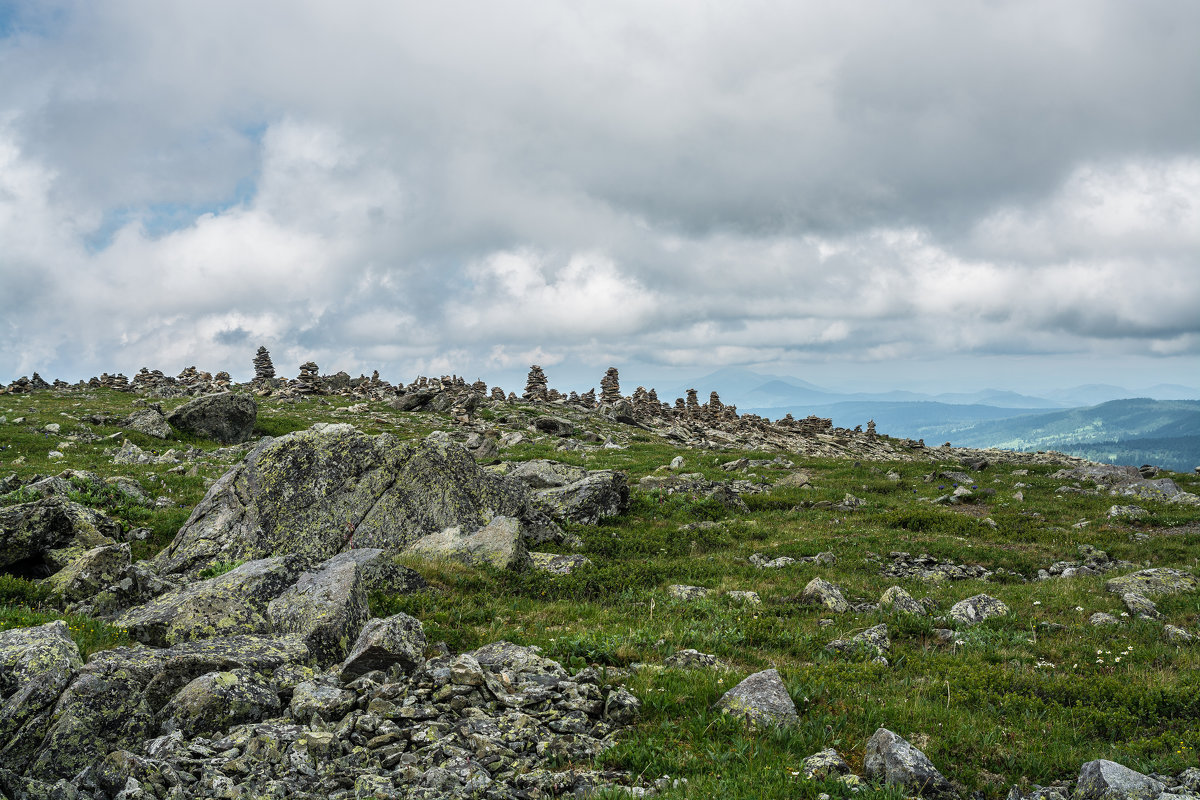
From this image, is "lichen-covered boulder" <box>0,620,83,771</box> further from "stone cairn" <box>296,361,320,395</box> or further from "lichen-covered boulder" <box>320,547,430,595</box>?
"stone cairn" <box>296,361,320,395</box>

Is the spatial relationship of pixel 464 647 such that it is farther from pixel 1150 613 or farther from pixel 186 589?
pixel 1150 613

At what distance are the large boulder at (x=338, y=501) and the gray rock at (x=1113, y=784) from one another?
15559 mm

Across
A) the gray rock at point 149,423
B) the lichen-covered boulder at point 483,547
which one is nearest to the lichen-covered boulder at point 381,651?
the lichen-covered boulder at point 483,547

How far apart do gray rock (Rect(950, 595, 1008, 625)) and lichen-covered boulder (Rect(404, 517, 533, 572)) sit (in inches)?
434

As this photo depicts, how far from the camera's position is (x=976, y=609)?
47.4 ft

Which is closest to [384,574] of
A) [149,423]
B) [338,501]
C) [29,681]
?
[338,501]

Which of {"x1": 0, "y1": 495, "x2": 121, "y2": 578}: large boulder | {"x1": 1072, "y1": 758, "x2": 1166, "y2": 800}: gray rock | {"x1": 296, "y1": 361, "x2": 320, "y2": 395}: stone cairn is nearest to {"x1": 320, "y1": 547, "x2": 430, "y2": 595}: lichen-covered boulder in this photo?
{"x1": 0, "y1": 495, "x2": 121, "y2": 578}: large boulder

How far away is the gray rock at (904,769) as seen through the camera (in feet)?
22.9

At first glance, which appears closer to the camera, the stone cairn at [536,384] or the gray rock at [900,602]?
the gray rock at [900,602]

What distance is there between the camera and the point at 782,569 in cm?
1866

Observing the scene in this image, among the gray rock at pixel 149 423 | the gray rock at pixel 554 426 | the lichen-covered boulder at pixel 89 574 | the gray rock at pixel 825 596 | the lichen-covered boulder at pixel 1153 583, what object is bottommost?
the lichen-covered boulder at pixel 1153 583

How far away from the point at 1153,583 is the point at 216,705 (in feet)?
70.8

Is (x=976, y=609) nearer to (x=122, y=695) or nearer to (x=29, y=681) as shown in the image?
(x=122, y=695)

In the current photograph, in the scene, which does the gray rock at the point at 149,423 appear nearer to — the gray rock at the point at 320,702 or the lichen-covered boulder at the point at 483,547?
the lichen-covered boulder at the point at 483,547
